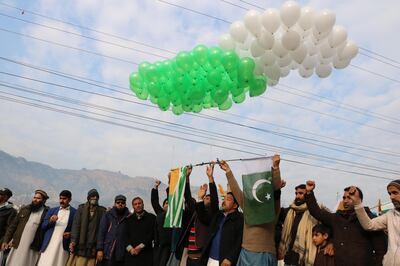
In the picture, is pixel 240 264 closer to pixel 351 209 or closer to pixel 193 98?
pixel 351 209

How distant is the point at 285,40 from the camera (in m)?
6.78

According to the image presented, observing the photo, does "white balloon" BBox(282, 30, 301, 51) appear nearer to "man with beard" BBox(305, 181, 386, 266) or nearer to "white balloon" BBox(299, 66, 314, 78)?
"white balloon" BBox(299, 66, 314, 78)

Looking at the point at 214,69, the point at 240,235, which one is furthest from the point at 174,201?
the point at 214,69

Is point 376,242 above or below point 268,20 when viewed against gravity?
below

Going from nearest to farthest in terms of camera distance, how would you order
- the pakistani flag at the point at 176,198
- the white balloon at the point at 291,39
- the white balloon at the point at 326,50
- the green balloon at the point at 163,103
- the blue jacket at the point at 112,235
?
the pakistani flag at the point at 176,198
the white balloon at the point at 291,39
the white balloon at the point at 326,50
the blue jacket at the point at 112,235
the green balloon at the point at 163,103

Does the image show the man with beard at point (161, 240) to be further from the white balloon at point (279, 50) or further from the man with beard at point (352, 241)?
the white balloon at point (279, 50)

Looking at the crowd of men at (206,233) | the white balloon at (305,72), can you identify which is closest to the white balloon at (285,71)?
the white balloon at (305,72)

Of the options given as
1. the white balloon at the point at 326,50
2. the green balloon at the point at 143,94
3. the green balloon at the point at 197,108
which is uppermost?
the white balloon at the point at 326,50

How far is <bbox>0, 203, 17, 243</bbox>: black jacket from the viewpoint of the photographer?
26.7 ft

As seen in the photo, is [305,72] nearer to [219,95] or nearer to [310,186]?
[219,95]

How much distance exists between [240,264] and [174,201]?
1827 mm

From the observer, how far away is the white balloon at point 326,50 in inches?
280

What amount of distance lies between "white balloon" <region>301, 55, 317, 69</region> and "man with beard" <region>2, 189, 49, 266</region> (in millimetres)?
5897

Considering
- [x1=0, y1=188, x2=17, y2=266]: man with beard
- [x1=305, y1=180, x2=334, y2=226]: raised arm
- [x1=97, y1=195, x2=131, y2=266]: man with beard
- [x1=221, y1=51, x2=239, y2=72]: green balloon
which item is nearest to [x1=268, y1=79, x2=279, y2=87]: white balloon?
[x1=221, y1=51, x2=239, y2=72]: green balloon
